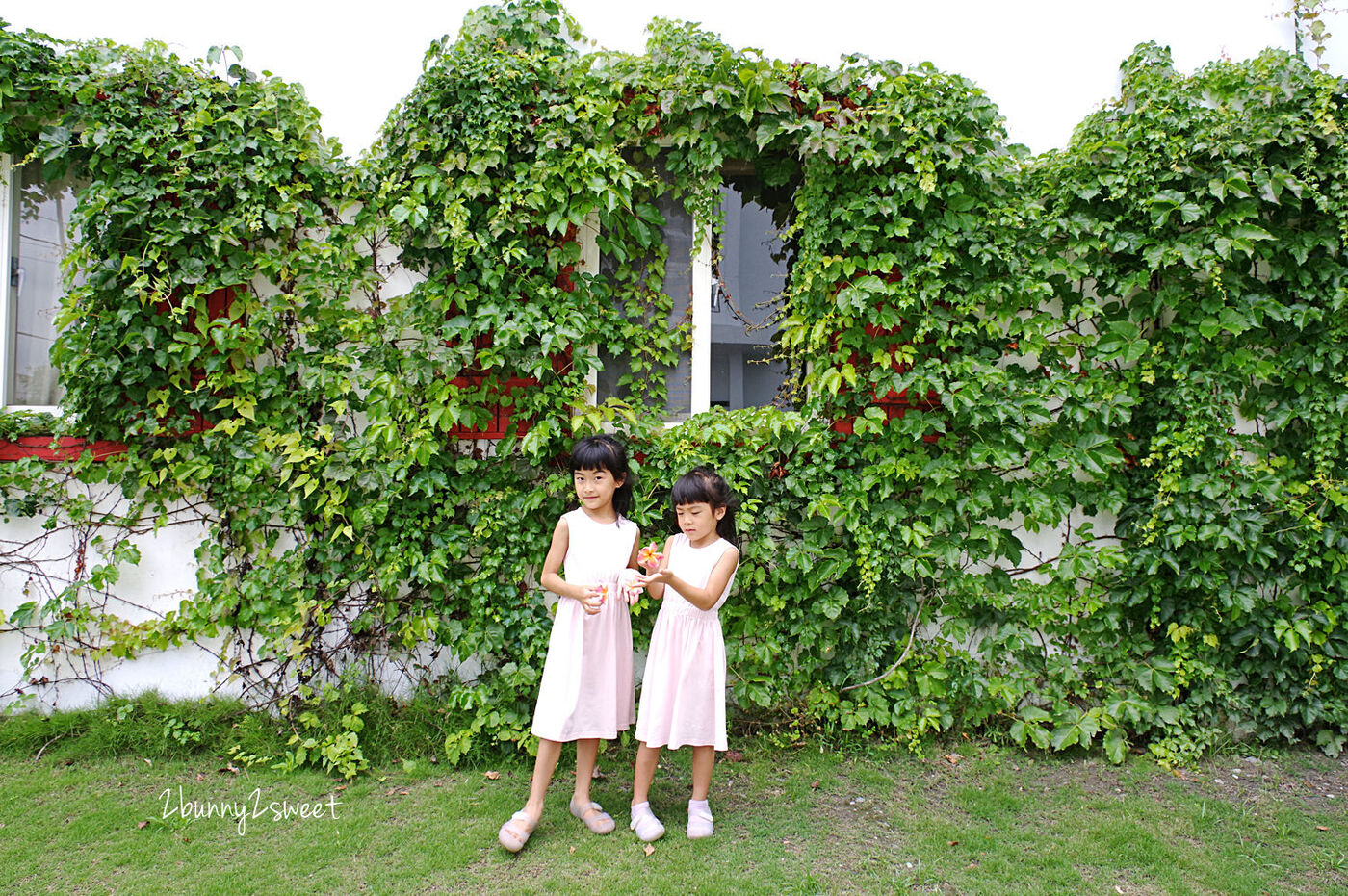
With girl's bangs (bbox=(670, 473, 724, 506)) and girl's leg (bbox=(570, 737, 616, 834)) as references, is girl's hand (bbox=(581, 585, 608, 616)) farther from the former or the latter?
girl's leg (bbox=(570, 737, 616, 834))

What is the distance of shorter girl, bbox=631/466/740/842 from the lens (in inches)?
A: 109

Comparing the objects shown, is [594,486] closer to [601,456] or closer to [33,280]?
[601,456]

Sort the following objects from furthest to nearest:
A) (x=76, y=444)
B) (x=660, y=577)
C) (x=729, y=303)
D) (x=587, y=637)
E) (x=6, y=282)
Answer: (x=729, y=303) → (x=6, y=282) → (x=76, y=444) → (x=587, y=637) → (x=660, y=577)

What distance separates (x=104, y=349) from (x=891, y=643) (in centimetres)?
415

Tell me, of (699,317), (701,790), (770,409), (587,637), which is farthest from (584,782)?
(699,317)

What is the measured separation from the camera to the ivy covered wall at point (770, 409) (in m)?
3.47

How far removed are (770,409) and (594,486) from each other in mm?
1107

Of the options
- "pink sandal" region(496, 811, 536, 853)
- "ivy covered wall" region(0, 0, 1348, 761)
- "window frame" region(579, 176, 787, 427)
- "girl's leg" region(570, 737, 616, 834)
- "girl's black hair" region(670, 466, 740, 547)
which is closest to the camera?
"pink sandal" region(496, 811, 536, 853)

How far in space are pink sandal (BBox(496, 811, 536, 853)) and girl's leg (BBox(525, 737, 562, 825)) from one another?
2cm

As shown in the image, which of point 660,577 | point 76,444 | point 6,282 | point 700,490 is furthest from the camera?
point 6,282

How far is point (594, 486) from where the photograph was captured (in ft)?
9.68

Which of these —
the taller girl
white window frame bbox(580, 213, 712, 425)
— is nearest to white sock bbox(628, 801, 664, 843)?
the taller girl

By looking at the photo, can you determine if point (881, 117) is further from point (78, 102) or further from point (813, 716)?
point (78, 102)

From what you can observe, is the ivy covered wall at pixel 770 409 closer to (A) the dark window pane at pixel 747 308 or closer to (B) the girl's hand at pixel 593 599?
(A) the dark window pane at pixel 747 308
